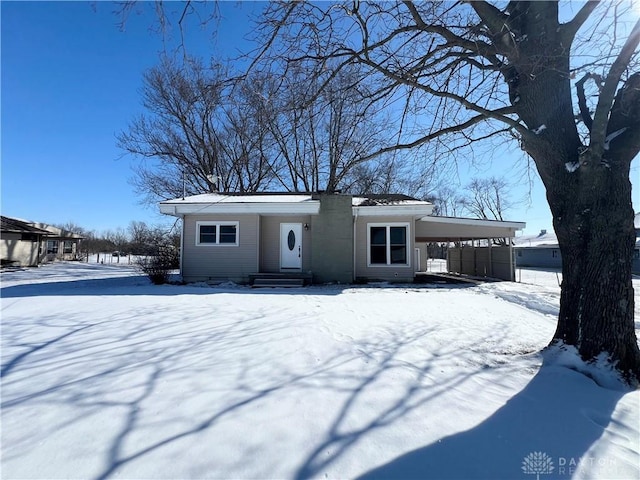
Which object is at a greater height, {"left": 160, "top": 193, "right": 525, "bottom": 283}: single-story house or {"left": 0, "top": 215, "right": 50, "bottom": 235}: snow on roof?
{"left": 0, "top": 215, "right": 50, "bottom": 235}: snow on roof

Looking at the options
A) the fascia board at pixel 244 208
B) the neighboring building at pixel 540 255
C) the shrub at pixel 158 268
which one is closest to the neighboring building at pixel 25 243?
the shrub at pixel 158 268

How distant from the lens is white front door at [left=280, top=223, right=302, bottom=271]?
12.0m

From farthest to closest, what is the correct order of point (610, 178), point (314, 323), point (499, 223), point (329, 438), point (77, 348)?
point (499, 223)
point (314, 323)
point (77, 348)
point (610, 178)
point (329, 438)

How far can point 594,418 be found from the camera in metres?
2.54

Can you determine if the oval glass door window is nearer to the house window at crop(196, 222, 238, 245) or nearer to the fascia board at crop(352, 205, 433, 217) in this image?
the house window at crop(196, 222, 238, 245)

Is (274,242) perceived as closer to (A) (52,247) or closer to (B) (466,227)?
(B) (466,227)

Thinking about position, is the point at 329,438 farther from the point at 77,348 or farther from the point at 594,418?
the point at 77,348

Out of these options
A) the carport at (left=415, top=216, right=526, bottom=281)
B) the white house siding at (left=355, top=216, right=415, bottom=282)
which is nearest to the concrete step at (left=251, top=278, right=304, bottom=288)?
the white house siding at (left=355, top=216, right=415, bottom=282)

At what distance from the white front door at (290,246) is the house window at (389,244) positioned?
280 cm

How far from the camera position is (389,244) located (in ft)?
39.9

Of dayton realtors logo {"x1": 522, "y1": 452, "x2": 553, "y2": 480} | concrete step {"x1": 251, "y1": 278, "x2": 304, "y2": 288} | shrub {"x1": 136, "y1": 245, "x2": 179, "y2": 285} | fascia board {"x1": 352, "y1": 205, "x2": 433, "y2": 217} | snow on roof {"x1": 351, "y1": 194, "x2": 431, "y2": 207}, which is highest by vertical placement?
snow on roof {"x1": 351, "y1": 194, "x2": 431, "y2": 207}

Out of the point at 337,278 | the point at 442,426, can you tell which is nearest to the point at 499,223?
the point at 337,278

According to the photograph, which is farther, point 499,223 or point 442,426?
point 499,223

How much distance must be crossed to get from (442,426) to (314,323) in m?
3.09
